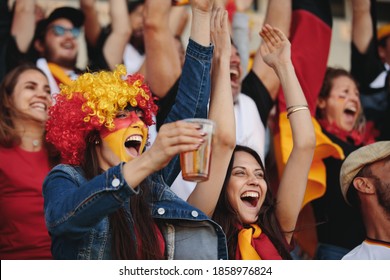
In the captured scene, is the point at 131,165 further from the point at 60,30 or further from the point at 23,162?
the point at 60,30

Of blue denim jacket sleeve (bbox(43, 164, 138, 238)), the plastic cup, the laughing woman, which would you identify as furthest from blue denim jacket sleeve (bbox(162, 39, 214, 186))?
the plastic cup

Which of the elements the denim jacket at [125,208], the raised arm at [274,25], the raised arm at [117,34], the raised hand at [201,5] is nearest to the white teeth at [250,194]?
the denim jacket at [125,208]

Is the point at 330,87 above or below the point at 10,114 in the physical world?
above

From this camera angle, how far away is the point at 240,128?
16.0ft

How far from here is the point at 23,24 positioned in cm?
571

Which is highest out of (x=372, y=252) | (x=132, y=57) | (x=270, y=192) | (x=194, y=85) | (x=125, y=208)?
(x=132, y=57)

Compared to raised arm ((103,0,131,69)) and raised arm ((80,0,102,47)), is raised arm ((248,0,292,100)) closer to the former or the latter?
raised arm ((103,0,131,69))

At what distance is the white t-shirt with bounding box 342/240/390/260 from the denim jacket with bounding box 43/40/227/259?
2.77ft

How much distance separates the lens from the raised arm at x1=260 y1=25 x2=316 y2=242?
4.11 metres

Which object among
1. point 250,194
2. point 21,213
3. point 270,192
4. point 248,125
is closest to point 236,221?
point 250,194

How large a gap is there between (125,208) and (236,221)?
0.71 meters

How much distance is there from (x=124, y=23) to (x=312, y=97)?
1.60 metres

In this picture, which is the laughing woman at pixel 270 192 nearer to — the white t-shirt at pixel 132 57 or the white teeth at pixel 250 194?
the white teeth at pixel 250 194

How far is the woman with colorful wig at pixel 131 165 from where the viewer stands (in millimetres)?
3023
